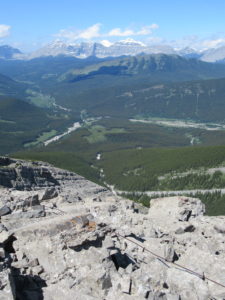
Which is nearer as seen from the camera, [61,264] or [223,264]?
[61,264]

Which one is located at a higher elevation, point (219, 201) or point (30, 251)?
point (30, 251)

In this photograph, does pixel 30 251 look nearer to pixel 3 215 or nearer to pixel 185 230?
pixel 3 215

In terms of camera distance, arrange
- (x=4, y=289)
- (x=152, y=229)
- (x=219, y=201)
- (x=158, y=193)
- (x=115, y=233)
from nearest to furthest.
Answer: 1. (x=4, y=289)
2. (x=115, y=233)
3. (x=152, y=229)
4. (x=219, y=201)
5. (x=158, y=193)

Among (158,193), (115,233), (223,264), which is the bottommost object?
(158,193)

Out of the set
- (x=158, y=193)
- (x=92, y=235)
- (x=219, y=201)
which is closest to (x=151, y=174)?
(x=158, y=193)

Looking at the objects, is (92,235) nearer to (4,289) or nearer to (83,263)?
(83,263)

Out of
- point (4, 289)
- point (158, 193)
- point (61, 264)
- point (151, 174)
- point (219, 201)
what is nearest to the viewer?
point (4, 289)

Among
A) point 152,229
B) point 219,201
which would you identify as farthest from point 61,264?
point 219,201
